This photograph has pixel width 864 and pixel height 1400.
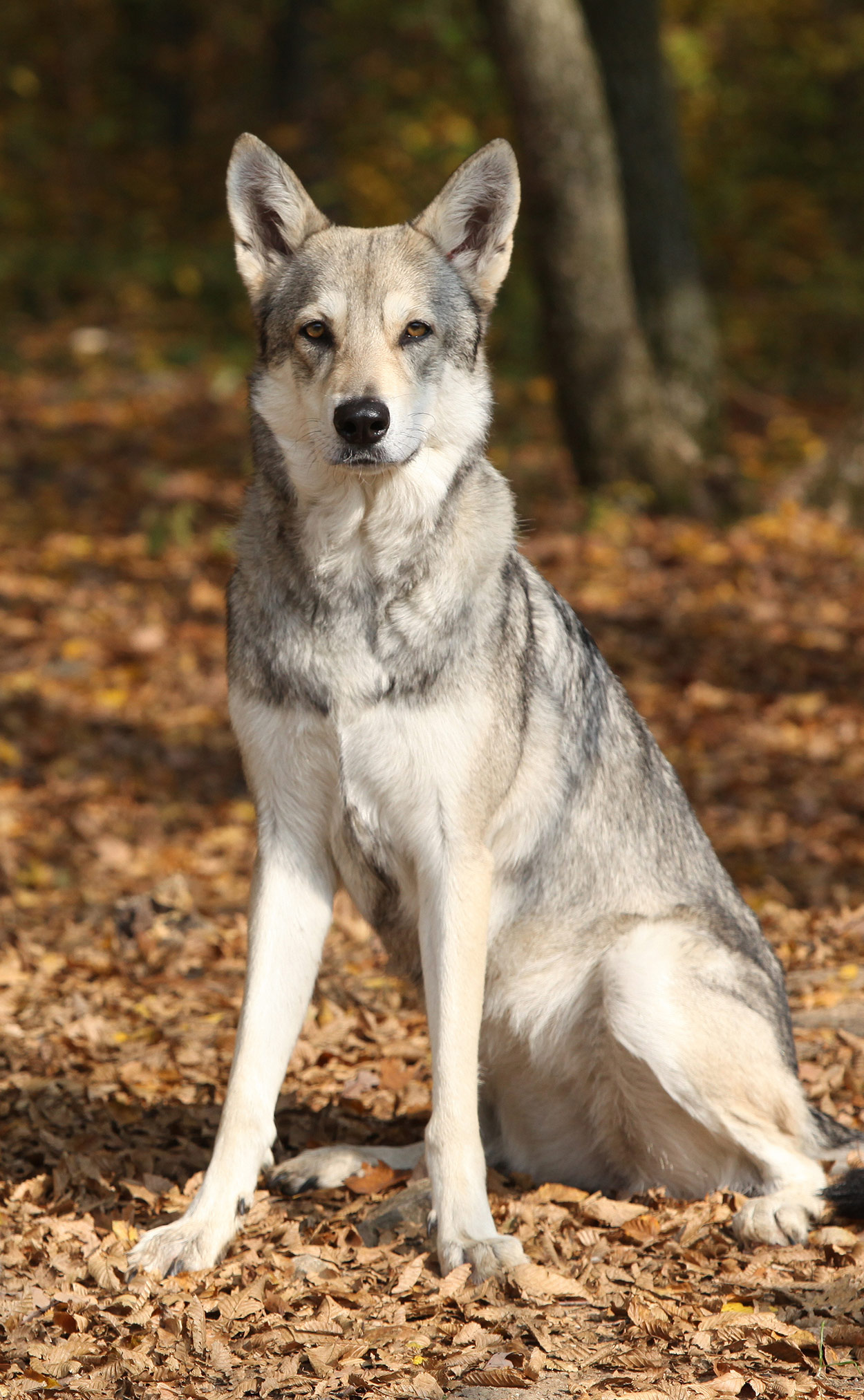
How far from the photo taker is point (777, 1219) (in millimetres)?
3848

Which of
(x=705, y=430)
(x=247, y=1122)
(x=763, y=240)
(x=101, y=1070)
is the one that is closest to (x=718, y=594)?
(x=705, y=430)

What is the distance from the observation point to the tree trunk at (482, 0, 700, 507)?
33.9ft

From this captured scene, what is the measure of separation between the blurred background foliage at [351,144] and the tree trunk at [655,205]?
3069 mm

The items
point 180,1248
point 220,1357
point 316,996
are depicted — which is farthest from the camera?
point 316,996

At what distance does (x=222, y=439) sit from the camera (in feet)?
42.9

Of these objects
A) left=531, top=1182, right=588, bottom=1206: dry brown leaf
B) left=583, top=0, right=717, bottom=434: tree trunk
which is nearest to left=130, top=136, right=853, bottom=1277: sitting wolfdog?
left=531, top=1182, right=588, bottom=1206: dry brown leaf

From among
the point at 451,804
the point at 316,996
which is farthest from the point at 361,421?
the point at 316,996

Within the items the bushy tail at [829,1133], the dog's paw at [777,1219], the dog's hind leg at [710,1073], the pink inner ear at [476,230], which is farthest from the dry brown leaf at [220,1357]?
the pink inner ear at [476,230]

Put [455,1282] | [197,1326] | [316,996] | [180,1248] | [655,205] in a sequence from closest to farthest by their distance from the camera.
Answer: [197,1326] → [455,1282] → [180,1248] → [316,996] → [655,205]

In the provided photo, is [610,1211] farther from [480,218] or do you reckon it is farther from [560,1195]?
[480,218]

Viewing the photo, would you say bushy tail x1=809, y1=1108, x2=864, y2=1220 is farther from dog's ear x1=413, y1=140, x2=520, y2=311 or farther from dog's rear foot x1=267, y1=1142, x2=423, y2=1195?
dog's ear x1=413, y1=140, x2=520, y2=311

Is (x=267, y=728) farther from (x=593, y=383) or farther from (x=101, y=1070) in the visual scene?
(x=593, y=383)

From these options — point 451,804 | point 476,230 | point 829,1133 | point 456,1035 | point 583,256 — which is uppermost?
point 583,256

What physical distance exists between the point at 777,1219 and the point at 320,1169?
1428 mm
